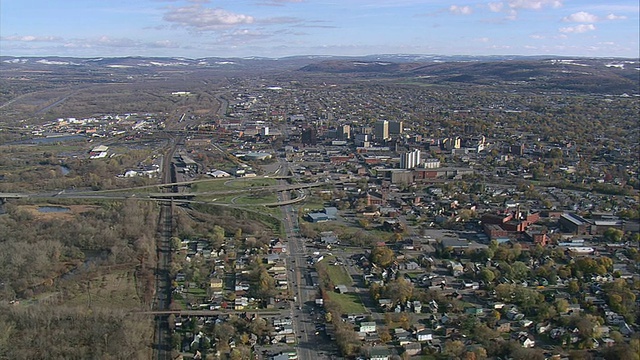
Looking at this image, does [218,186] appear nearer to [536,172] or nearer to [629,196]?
[536,172]

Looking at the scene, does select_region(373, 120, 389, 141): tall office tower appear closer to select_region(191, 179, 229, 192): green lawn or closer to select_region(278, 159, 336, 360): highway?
select_region(191, 179, 229, 192): green lawn

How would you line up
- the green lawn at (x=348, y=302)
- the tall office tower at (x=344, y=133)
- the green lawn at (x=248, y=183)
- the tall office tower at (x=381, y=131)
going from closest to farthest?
the green lawn at (x=348, y=302), the green lawn at (x=248, y=183), the tall office tower at (x=381, y=131), the tall office tower at (x=344, y=133)

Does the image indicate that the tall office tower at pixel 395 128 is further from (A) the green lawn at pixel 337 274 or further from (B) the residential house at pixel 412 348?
(B) the residential house at pixel 412 348

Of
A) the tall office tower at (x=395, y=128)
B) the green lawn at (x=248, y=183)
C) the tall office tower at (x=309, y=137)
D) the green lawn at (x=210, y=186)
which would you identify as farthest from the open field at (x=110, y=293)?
the tall office tower at (x=395, y=128)

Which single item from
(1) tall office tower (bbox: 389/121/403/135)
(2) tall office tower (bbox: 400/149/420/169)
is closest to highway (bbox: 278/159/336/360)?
(2) tall office tower (bbox: 400/149/420/169)

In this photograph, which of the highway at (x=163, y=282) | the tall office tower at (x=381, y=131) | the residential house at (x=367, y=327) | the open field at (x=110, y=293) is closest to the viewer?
the highway at (x=163, y=282)

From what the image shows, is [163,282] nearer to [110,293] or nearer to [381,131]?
[110,293]

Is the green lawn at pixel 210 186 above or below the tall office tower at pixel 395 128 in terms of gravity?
below

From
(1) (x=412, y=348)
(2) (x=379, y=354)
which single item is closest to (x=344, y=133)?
→ (1) (x=412, y=348)

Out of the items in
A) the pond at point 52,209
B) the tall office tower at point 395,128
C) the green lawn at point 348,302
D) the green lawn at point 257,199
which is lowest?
the green lawn at point 348,302
